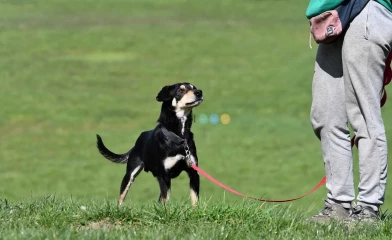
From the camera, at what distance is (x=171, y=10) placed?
2783 cm

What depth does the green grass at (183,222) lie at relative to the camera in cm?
430

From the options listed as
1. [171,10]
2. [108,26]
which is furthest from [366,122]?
[171,10]

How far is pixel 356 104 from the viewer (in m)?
4.95

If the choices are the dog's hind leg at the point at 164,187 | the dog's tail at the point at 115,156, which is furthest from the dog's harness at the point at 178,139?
the dog's tail at the point at 115,156

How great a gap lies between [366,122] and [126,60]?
52.7 ft

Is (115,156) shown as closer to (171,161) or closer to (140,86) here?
(171,161)

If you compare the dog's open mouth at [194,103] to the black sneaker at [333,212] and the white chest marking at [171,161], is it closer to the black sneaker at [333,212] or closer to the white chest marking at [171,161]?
the white chest marking at [171,161]

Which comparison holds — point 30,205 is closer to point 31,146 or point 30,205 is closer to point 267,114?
point 31,146

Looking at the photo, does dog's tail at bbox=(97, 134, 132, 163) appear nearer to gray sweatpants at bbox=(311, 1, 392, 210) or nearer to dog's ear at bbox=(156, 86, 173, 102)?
dog's ear at bbox=(156, 86, 173, 102)

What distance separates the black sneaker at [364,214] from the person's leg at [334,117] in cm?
12

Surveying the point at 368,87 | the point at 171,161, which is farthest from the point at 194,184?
the point at 368,87

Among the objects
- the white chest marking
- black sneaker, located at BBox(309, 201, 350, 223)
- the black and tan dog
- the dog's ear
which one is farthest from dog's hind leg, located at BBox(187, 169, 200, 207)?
black sneaker, located at BBox(309, 201, 350, 223)

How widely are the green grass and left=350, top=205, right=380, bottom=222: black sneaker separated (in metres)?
0.19

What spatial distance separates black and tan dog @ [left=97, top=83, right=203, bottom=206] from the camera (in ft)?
19.6
